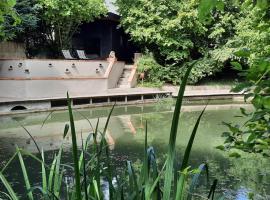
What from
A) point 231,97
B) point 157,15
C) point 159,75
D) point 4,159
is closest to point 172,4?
point 157,15

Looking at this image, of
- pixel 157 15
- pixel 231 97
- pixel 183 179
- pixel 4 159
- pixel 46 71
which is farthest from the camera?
pixel 157 15

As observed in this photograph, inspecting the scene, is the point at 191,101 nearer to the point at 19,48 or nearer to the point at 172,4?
the point at 172,4

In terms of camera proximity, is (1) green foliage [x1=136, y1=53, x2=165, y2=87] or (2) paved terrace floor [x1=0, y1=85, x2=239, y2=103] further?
(1) green foliage [x1=136, y1=53, x2=165, y2=87]

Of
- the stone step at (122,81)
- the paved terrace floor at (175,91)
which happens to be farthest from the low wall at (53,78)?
the paved terrace floor at (175,91)

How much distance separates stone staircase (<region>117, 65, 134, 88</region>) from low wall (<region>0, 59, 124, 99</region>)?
1.05ft

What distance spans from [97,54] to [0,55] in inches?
240

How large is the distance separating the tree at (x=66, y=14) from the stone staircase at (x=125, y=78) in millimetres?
2511

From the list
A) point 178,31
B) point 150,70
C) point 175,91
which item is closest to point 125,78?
point 150,70

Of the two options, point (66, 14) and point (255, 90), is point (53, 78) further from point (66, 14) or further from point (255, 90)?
point (255, 90)

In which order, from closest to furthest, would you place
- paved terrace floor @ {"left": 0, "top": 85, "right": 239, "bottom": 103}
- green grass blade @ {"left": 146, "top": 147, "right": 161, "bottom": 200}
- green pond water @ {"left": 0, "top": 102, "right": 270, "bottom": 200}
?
green grass blade @ {"left": 146, "top": 147, "right": 161, "bottom": 200}, green pond water @ {"left": 0, "top": 102, "right": 270, "bottom": 200}, paved terrace floor @ {"left": 0, "top": 85, "right": 239, "bottom": 103}

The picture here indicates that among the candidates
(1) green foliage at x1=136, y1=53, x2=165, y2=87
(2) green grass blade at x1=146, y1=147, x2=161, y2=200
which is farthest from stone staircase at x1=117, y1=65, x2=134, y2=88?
(2) green grass blade at x1=146, y1=147, x2=161, y2=200

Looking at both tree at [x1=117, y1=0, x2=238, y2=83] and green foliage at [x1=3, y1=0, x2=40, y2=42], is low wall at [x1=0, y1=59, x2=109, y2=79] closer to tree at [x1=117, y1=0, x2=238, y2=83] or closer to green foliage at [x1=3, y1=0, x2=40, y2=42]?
green foliage at [x1=3, y1=0, x2=40, y2=42]

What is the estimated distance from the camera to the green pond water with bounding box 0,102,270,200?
203 inches

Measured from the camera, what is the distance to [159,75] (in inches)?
683
